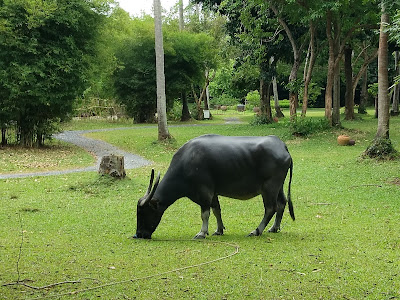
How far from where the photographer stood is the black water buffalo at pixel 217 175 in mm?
7625

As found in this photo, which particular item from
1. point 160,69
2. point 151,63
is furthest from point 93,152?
point 151,63

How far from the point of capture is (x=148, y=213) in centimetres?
770

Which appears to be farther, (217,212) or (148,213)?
(217,212)

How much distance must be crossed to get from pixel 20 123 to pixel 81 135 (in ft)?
27.3

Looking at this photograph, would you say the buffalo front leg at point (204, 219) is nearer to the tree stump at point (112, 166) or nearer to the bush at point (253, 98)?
the tree stump at point (112, 166)

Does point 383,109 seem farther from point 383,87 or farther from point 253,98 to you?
point 253,98

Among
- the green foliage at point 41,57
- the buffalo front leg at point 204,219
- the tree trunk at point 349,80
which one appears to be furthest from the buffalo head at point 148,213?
the tree trunk at point 349,80

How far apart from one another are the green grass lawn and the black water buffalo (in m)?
0.55

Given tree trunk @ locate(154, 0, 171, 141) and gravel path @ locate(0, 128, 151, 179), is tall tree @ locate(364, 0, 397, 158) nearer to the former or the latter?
gravel path @ locate(0, 128, 151, 179)

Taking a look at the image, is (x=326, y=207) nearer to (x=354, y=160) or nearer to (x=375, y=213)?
(x=375, y=213)

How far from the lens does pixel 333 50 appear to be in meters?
23.2

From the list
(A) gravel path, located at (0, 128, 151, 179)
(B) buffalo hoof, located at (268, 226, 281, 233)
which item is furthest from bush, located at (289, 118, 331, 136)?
(B) buffalo hoof, located at (268, 226, 281, 233)

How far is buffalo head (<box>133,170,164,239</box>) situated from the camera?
7.62 m

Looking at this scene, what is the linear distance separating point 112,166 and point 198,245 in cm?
650
